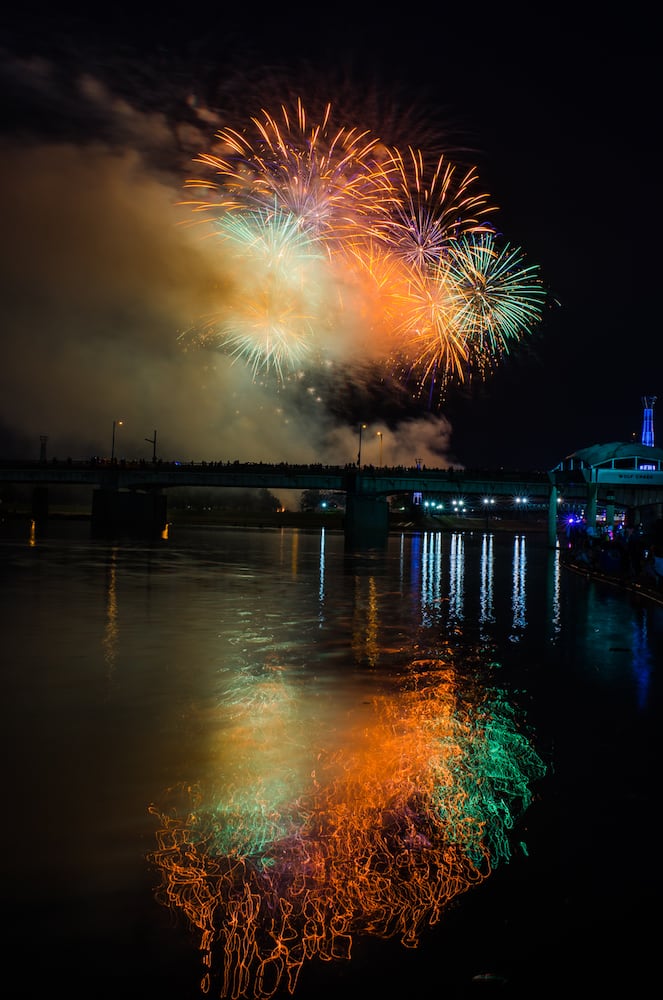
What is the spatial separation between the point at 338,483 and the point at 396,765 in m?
93.9

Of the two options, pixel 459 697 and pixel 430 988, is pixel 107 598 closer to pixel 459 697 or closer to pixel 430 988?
pixel 459 697

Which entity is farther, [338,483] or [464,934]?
[338,483]

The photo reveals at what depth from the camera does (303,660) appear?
1434 centimetres

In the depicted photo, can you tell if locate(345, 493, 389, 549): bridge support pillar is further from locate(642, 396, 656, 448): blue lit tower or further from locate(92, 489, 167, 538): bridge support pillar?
locate(642, 396, 656, 448): blue lit tower

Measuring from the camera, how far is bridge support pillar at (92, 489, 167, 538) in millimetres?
100438

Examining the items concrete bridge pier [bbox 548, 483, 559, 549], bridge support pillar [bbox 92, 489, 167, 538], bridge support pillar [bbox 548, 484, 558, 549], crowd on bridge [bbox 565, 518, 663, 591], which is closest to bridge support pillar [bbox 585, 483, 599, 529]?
concrete bridge pier [bbox 548, 483, 559, 549]

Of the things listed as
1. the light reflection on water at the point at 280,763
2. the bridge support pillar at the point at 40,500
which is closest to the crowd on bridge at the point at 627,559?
the light reflection on water at the point at 280,763

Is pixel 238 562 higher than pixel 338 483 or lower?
lower

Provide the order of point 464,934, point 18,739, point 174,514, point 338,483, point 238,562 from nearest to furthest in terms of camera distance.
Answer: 1. point 464,934
2. point 18,739
3. point 238,562
4. point 338,483
5. point 174,514

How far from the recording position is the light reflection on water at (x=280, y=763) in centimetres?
489

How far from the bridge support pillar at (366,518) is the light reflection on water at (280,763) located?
6644 centimetres

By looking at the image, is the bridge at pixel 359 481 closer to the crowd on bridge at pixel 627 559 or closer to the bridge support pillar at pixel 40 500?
the bridge support pillar at pixel 40 500

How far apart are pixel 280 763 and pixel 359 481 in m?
91.1

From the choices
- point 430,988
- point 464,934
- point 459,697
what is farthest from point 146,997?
point 459,697
